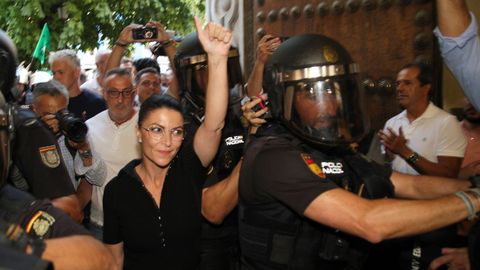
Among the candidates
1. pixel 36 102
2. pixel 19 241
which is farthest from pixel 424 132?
pixel 19 241

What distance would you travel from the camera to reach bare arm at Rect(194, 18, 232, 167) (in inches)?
104

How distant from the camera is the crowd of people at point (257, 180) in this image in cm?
202

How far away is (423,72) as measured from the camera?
3670 mm

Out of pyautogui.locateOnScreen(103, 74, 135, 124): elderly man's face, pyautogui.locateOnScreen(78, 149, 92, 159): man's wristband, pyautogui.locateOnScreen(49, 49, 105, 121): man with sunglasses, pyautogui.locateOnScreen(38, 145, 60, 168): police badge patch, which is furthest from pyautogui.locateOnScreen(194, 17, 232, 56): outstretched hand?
pyautogui.locateOnScreen(49, 49, 105, 121): man with sunglasses

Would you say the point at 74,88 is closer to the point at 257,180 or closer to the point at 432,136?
the point at 432,136

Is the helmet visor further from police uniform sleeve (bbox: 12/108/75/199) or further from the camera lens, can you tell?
the camera lens

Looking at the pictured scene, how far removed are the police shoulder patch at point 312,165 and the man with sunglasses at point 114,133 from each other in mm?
1775

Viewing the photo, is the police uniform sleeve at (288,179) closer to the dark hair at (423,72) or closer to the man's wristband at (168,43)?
the dark hair at (423,72)

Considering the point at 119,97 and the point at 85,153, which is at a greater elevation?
the point at 119,97

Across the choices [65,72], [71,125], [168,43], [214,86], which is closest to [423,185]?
[214,86]

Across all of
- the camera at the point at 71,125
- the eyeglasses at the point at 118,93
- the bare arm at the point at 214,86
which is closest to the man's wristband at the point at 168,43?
the eyeglasses at the point at 118,93

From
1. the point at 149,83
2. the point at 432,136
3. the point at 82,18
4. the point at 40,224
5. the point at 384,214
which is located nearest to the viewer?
the point at 40,224

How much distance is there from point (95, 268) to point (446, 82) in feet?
9.47

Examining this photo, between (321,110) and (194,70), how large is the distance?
130cm
